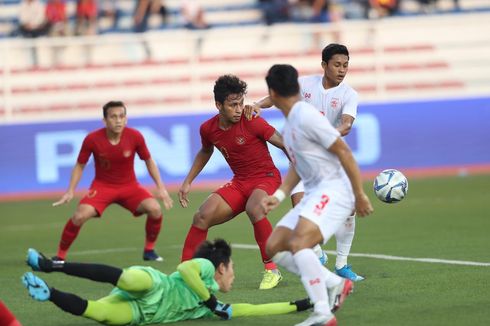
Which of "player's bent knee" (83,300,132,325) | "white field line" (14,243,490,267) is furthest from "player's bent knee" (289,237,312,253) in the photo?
"white field line" (14,243,490,267)

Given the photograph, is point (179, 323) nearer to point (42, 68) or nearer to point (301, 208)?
point (301, 208)

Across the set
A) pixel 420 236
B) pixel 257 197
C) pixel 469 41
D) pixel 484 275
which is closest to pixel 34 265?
pixel 257 197

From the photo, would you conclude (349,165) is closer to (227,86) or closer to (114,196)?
(227,86)

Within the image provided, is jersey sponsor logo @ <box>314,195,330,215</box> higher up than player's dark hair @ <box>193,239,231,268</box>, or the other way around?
jersey sponsor logo @ <box>314,195,330,215</box>

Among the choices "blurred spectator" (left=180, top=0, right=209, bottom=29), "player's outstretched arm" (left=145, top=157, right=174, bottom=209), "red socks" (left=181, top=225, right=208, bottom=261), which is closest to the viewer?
"red socks" (left=181, top=225, right=208, bottom=261)

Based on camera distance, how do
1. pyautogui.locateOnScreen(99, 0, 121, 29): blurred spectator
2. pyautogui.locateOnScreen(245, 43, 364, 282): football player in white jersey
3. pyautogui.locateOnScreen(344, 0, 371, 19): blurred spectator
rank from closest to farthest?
pyautogui.locateOnScreen(245, 43, 364, 282): football player in white jersey, pyautogui.locateOnScreen(344, 0, 371, 19): blurred spectator, pyautogui.locateOnScreen(99, 0, 121, 29): blurred spectator

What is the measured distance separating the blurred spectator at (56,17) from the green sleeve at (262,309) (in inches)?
740

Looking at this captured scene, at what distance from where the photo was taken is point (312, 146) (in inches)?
330

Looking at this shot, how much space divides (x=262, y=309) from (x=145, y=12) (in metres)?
19.8

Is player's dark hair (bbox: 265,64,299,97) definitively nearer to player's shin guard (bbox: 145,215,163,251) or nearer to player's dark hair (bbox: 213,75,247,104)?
player's dark hair (bbox: 213,75,247,104)

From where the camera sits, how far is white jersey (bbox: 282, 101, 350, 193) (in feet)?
27.0

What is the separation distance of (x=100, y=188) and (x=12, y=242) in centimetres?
303

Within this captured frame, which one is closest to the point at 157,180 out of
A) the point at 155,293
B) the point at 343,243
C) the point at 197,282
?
the point at 343,243

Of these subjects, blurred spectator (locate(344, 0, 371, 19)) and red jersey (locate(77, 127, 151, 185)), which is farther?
blurred spectator (locate(344, 0, 371, 19))
